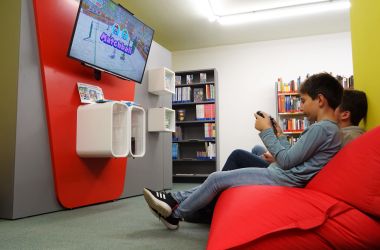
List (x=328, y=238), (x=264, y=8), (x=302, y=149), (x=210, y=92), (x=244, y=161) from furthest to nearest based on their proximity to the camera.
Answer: (x=210, y=92) → (x=264, y=8) → (x=244, y=161) → (x=302, y=149) → (x=328, y=238)

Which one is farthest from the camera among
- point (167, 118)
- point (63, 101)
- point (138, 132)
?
point (167, 118)

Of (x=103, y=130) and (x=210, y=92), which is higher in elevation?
(x=210, y=92)

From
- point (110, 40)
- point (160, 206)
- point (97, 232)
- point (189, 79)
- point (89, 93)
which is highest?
point (189, 79)

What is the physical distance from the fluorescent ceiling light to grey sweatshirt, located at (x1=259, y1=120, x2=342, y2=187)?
3479 mm

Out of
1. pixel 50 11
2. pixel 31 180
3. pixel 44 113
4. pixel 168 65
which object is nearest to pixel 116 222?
pixel 31 180

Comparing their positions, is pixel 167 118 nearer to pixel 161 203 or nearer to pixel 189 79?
pixel 189 79

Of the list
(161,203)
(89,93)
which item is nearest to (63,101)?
(89,93)

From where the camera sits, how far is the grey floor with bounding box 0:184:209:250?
4.91ft

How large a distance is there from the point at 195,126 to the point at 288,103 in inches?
67.6

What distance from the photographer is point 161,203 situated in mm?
1686

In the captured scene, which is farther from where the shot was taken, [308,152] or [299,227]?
[308,152]

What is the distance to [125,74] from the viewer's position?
313 cm

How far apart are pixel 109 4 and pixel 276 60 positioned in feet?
12.3

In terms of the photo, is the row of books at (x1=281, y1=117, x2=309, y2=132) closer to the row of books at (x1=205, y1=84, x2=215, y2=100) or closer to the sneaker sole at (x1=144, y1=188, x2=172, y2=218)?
the row of books at (x1=205, y1=84, x2=215, y2=100)
